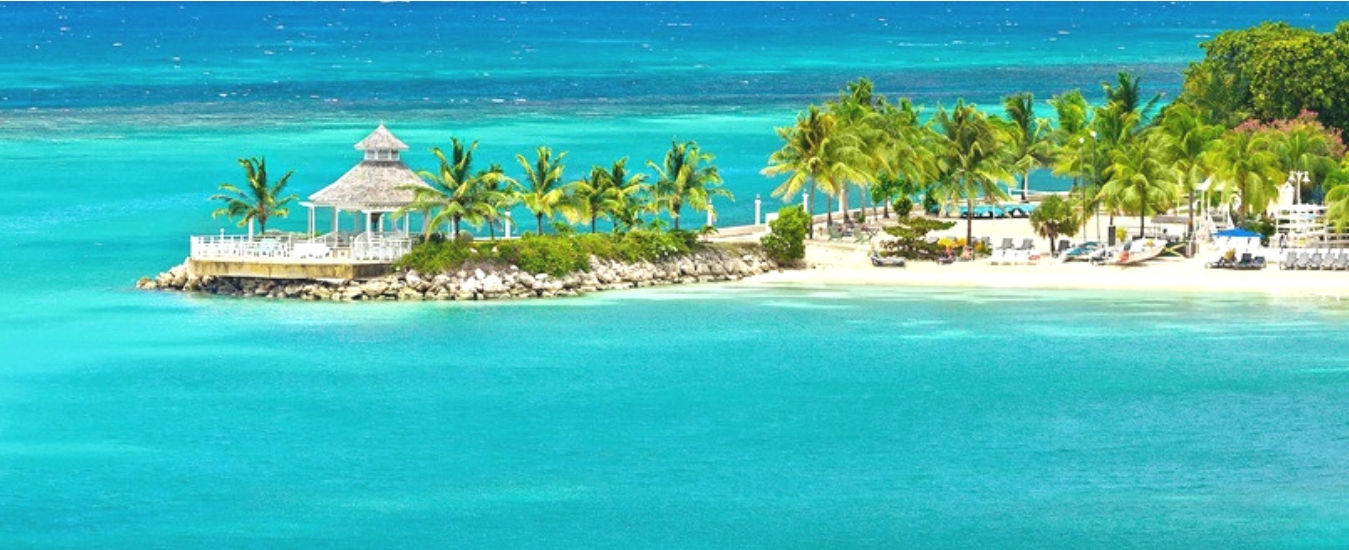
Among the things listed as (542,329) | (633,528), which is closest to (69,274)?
(542,329)

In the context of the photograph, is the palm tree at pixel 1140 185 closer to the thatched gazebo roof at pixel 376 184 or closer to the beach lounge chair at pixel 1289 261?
the beach lounge chair at pixel 1289 261

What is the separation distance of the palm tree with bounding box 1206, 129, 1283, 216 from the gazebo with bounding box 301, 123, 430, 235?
94.6 feet

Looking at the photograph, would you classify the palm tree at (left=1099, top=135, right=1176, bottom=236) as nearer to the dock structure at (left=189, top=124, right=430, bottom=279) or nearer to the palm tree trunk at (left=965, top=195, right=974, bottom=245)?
the palm tree trunk at (left=965, top=195, right=974, bottom=245)

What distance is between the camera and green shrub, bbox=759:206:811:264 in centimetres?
9344

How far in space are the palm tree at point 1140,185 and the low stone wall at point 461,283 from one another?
48.6 ft

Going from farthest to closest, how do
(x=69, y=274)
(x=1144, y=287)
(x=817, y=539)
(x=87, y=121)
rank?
(x=87, y=121) < (x=69, y=274) < (x=1144, y=287) < (x=817, y=539)

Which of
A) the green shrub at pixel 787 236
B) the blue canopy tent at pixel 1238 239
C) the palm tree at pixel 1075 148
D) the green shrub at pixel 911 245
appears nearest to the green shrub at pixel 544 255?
the green shrub at pixel 787 236

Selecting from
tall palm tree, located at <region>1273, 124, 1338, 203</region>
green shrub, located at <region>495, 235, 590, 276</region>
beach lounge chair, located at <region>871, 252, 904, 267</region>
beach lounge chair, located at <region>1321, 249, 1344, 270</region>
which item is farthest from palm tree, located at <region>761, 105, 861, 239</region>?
tall palm tree, located at <region>1273, 124, 1338, 203</region>

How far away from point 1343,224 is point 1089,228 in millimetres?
11708

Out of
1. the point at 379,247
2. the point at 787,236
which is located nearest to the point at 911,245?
the point at 787,236

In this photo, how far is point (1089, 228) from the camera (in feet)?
339

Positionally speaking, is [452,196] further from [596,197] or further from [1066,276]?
[1066,276]

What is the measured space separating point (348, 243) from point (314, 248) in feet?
5.76

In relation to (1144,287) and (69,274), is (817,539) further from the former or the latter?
(69,274)
